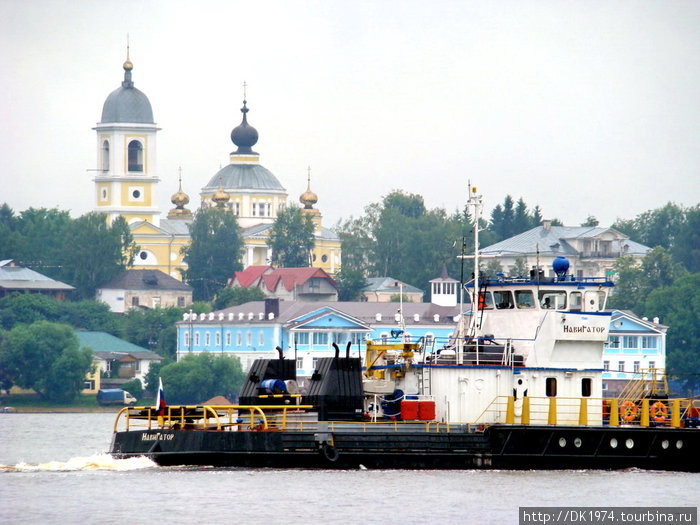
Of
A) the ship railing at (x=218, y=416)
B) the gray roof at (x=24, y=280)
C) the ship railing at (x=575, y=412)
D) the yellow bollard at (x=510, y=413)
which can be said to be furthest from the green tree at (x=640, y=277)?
the ship railing at (x=218, y=416)

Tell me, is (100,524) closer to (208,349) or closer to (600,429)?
(600,429)

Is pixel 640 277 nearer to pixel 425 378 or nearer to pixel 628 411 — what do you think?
pixel 628 411

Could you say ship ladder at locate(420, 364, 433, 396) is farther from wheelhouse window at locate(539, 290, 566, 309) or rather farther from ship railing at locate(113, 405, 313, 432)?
wheelhouse window at locate(539, 290, 566, 309)

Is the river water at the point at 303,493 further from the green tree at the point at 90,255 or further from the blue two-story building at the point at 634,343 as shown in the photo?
the green tree at the point at 90,255

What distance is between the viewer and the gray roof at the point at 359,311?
456 feet

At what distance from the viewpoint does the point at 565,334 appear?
50.1 metres

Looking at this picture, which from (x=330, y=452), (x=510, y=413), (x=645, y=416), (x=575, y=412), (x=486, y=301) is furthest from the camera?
(x=486, y=301)

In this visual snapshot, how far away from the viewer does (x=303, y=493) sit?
151 ft

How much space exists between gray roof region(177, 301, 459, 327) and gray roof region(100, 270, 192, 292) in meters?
28.6

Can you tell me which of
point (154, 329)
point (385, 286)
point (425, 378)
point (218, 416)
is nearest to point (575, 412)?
point (425, 378)

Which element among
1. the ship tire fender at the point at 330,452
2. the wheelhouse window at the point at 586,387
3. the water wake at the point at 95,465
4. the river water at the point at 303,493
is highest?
the wheelhouse window at the point at 586,387

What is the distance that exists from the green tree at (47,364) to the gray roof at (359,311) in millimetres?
15586

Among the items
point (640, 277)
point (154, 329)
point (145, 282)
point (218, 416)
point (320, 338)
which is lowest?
point (218, 416)

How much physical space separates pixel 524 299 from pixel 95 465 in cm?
1118
